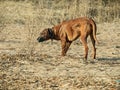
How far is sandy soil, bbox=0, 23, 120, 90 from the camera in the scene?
9.83 metres

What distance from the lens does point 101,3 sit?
24234 millimetres

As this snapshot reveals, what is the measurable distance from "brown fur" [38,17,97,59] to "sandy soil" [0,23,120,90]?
47cm

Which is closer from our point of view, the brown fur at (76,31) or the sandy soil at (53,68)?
the sandy soil at (53,68)

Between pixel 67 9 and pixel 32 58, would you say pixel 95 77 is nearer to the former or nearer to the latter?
pixel 32 58

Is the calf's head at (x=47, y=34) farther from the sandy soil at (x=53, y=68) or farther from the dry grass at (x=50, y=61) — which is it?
the sandy soil at (x=53, y=68)

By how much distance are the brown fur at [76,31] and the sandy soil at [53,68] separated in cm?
47

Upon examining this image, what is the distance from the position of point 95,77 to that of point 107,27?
908cm

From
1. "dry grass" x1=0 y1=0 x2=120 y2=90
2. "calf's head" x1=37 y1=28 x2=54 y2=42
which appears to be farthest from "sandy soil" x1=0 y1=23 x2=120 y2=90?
"calf's head" x1=37 y1=28 x2=54 y2=42

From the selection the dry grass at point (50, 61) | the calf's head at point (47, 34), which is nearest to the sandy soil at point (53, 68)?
the dry grass at point (50, 61)

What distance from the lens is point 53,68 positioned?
11305mm

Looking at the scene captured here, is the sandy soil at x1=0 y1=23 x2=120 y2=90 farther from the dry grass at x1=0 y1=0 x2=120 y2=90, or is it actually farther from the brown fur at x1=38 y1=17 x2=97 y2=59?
the brown fur at x1=38 y1=17 x2=97 y2=59

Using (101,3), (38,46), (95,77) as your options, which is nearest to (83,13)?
(101,3)

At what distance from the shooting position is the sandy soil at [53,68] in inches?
387

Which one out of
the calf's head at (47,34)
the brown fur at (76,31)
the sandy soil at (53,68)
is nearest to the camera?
the sandy soil at (53,68)
